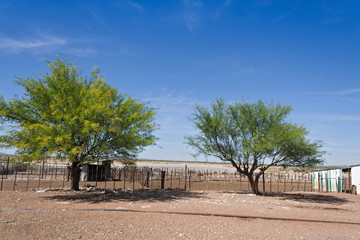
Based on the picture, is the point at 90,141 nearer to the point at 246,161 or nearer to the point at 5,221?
the point at 5,221

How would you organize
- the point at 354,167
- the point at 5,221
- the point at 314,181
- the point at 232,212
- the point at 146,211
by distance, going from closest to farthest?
the point at 5,221
the point at 146,211
the point at 232,212
the point at 354,167
the point at 314,181

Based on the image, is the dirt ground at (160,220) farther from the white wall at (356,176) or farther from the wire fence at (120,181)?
the white wall at (356,176)

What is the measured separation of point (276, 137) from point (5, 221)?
16.3 meters

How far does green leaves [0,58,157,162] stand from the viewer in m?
15.5

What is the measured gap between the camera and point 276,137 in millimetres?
20141

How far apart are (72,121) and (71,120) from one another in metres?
0.08

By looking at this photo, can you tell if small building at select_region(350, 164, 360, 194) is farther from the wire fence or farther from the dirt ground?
the dirt ground

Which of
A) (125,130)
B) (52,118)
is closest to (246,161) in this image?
(125,130)

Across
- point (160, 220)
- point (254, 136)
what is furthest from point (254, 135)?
point (160, 220)

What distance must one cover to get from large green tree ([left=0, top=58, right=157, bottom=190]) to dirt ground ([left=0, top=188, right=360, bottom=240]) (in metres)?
2.87

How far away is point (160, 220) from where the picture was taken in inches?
450

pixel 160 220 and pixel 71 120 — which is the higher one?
pixel 71 120

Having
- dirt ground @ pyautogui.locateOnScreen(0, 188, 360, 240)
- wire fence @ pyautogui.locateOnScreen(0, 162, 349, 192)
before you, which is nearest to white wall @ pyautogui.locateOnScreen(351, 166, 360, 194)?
wire fence @ pyautogui.locateOnScreen(0, 162, 349, 192)

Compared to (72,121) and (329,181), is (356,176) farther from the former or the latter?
(72,121)
